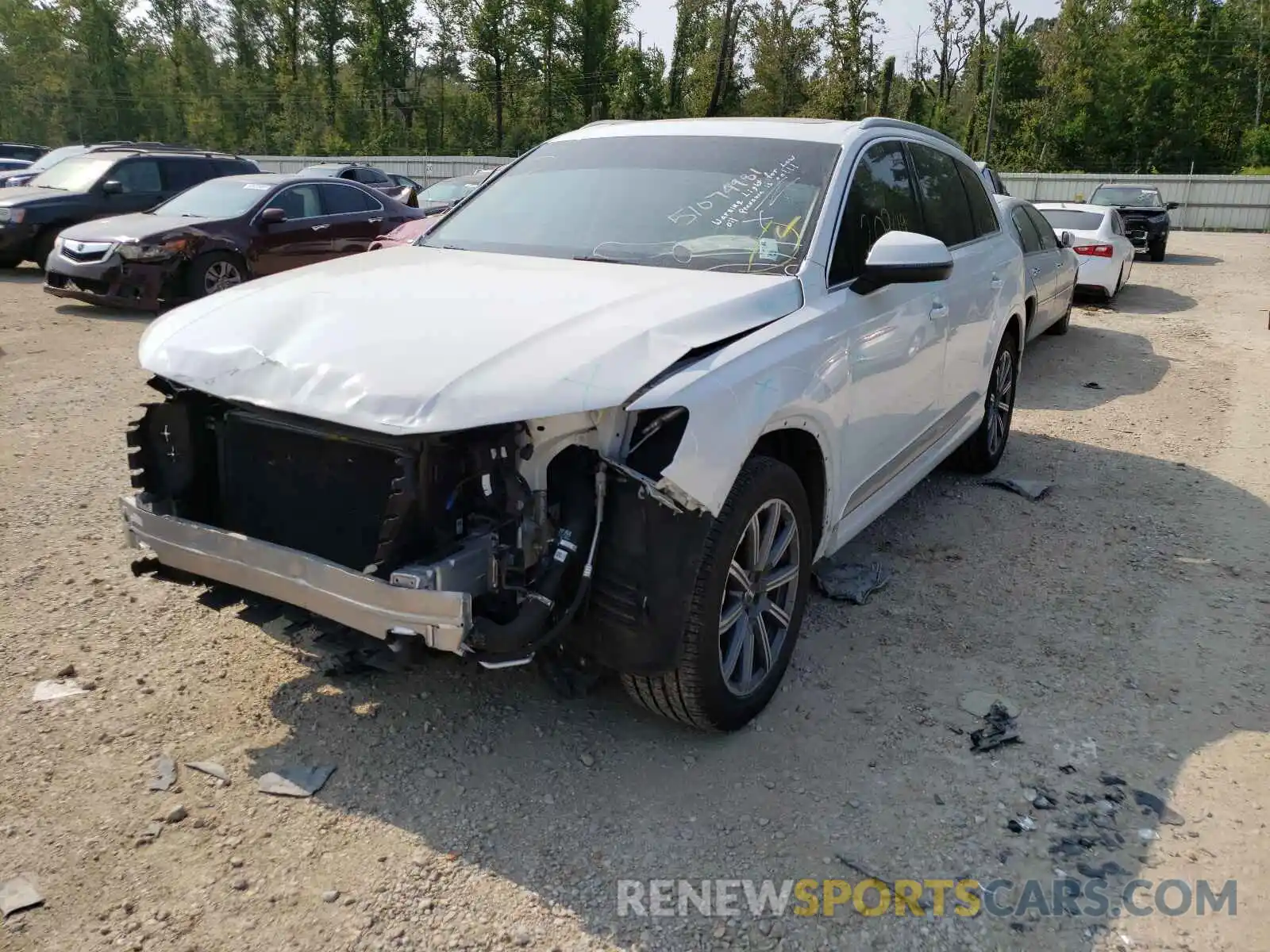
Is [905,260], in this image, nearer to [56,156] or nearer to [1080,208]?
[1080,208]

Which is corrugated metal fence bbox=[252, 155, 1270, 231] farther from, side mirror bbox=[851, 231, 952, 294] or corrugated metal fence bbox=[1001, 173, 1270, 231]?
side mirror bbox=[851, 231, 952, 294]

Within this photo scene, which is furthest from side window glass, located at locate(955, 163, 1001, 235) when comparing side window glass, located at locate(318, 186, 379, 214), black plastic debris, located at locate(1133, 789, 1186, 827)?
side window glass, located at locate(318, 186, 379, 214)

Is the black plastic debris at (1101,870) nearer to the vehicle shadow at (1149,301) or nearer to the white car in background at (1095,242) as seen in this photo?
the white car in background at (1095,242)

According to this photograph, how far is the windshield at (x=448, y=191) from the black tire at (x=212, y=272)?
7.32m

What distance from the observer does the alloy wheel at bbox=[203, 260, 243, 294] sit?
35.2 ft

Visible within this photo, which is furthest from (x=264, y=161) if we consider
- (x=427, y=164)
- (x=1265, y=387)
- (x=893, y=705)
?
(x=893, y=705)

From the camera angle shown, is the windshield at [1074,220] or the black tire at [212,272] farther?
the windshield at [1074,220]

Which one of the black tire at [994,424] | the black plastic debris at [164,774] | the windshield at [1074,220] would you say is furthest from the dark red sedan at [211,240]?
the windshield at [1074,220]

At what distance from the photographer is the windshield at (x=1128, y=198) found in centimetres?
2064

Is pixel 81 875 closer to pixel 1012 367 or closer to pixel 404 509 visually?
pixel 404 509

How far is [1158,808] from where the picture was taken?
2.98 metres

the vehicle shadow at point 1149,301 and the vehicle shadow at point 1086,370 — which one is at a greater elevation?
the vehicle shadow at point 1149,301

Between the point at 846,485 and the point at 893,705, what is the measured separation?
82cm

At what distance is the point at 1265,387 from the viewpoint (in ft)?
28.7
